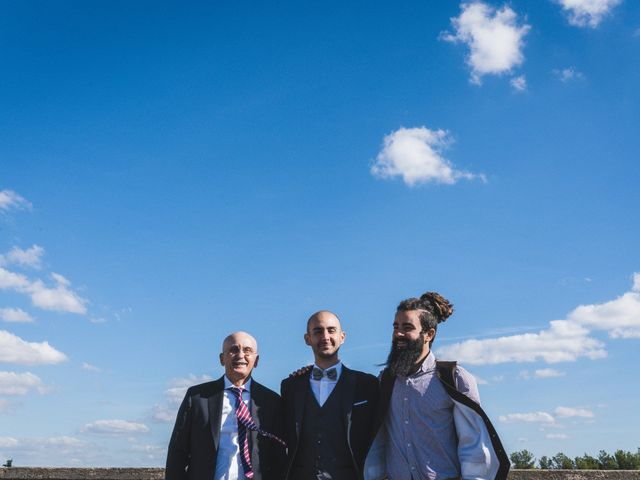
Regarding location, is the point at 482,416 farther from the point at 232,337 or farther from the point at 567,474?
the point at 567,474

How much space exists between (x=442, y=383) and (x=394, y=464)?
2.15 feet

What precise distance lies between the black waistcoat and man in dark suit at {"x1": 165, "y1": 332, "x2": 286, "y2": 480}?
28cm

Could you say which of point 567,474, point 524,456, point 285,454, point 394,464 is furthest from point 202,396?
point 524,456

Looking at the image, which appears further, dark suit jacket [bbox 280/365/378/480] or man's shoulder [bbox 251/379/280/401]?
man's shoulder [bbox 251/379/280/401]

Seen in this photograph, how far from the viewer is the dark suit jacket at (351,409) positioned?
15.4ft

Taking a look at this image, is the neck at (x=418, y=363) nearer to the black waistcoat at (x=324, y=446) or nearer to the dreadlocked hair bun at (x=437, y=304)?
the dreadlocked hair bun at (x=437, y=304)

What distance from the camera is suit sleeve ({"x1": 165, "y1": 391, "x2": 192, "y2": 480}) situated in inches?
190

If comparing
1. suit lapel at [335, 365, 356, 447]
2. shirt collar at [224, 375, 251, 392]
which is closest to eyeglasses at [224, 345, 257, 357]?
shirt collar at [224, 375, 251, 392]

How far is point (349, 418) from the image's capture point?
4.72 meters

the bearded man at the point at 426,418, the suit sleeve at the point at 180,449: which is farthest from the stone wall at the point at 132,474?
the bearded man at the point at 426,418

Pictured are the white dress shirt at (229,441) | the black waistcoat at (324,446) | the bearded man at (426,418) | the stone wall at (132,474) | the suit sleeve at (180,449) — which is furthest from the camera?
the stone wall at (132,474)

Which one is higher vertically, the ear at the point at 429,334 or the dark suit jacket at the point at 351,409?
the ear at the point at 429,334

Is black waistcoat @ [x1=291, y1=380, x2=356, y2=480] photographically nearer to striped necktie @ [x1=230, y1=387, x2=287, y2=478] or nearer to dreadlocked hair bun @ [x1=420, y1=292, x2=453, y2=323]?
striped necktie @ [x1=230, y1=387, x2=287, y2=478]

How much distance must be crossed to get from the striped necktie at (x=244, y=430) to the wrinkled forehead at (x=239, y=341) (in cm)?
33
